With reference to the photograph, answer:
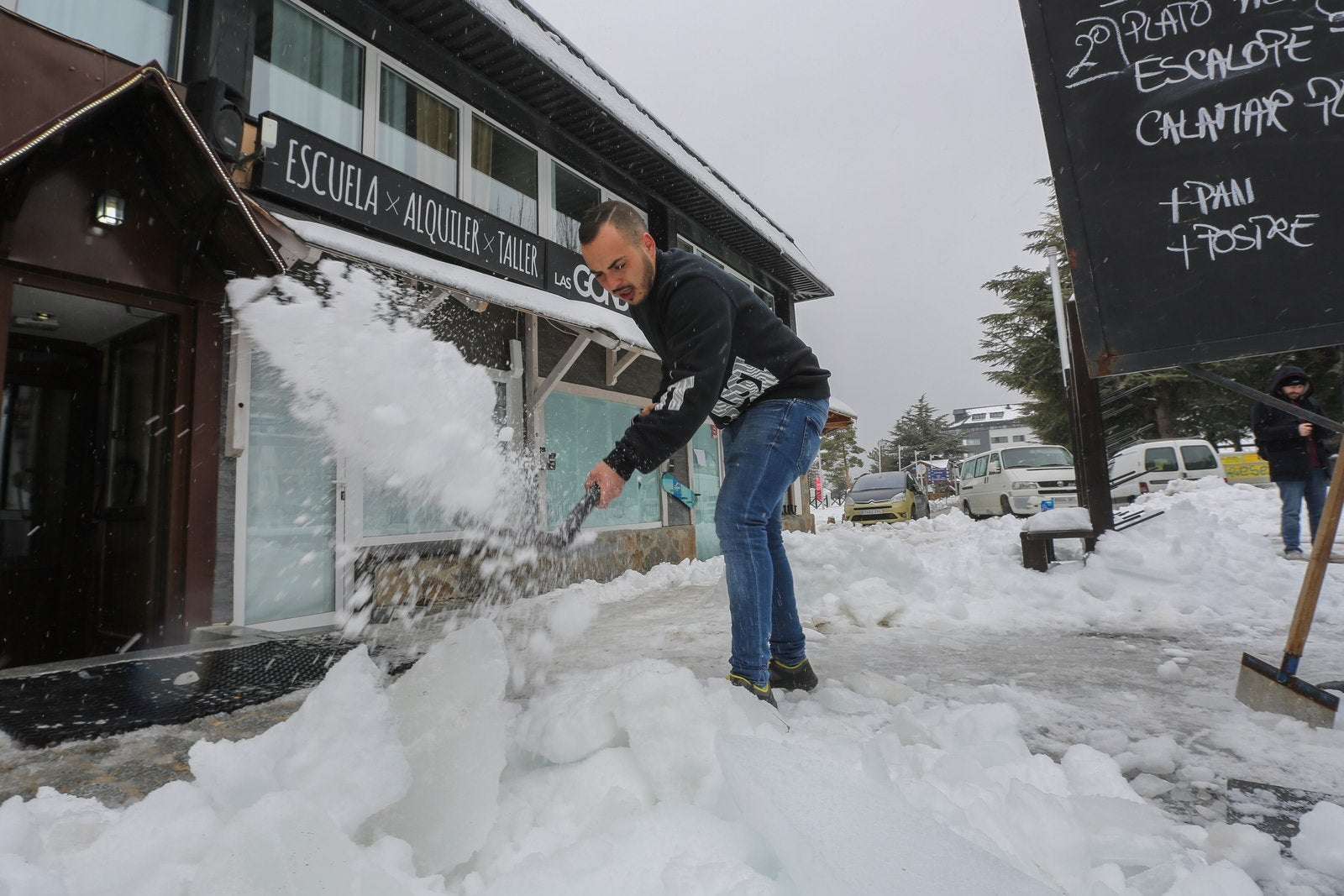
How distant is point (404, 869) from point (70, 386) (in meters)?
5.19

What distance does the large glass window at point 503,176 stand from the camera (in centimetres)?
696

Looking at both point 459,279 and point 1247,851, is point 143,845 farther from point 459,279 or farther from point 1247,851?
point 459,279

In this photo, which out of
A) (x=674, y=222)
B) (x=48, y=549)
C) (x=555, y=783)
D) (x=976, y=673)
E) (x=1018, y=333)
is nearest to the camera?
(x=555, y=783)

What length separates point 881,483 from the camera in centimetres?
1784

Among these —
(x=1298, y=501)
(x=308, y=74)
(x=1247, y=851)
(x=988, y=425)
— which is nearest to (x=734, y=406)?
(x=1247, y=851)

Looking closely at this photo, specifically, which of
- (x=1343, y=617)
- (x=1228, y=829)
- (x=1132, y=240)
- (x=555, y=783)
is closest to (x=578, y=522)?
(x=555, y=783)

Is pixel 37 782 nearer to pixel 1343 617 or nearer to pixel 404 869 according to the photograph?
pixel 404 869

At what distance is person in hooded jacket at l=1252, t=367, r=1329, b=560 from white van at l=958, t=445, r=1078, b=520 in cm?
789

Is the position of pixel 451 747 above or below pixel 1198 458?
below

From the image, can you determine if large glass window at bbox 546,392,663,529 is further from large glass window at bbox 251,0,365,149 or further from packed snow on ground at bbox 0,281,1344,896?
packed snow on ground at bbox 0,281,1344,896

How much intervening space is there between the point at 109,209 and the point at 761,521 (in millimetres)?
4029

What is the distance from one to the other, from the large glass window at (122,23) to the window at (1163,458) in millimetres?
16806

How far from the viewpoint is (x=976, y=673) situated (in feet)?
8.76

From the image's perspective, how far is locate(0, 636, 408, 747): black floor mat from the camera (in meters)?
2.13
